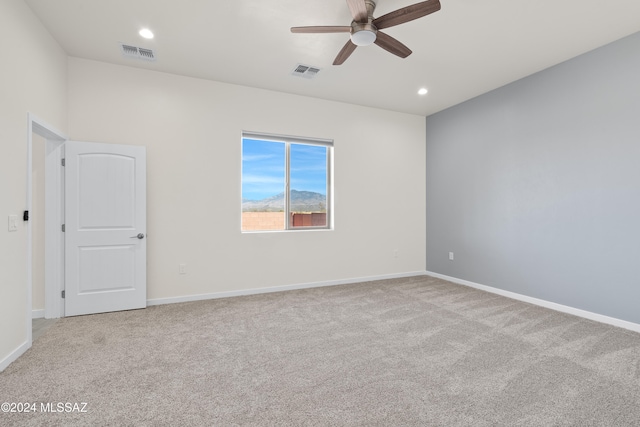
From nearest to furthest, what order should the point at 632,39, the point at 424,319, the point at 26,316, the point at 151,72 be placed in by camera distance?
1. the point at 26,316
2. the point at 632,39
3. the point at 424,319
4. the point at 151,72

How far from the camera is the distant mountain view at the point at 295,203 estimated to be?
4.66 m

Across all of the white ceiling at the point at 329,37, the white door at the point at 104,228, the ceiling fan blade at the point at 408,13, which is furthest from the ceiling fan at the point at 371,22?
the white door at the point at 104,228

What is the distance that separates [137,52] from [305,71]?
1.90 meters

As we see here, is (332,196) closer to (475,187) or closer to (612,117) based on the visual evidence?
(475,187)

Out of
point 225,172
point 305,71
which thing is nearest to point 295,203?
point 225,172

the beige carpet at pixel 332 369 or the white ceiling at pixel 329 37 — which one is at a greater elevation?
the white ceiling at pixel 329 37

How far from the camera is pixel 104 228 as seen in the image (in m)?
3.51

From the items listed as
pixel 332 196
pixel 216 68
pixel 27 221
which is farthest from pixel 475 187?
pixel 27 221

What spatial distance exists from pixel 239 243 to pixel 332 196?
64.2 inches

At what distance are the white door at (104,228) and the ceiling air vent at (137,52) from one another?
101cm

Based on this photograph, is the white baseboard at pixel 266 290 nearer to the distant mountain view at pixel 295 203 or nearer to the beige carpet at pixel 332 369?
the beige carpet at pixel 332 369

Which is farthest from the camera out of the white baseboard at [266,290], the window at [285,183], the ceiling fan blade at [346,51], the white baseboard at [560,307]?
the window at [285,183]

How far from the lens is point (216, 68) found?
12.3 feet

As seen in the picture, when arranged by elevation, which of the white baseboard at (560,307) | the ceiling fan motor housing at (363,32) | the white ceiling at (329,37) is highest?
the white ceiling at (329,37)
